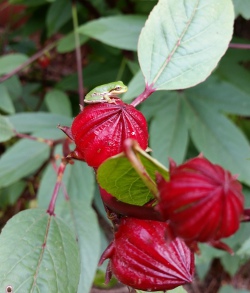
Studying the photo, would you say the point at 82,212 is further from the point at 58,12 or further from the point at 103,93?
the point at 58,12

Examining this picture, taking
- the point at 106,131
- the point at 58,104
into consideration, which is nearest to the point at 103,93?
the point at 106,131

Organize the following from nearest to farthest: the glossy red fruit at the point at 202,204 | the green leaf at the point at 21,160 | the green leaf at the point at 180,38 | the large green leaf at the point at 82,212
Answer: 1. the glossy red fruit at the point at 202,204
2. the green leaf at the point at 180,38
3. the large green leaf at the point at 82,212
4. the green leaf at the point at 21,160

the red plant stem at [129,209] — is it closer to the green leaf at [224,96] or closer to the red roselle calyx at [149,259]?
the red roselle calyx at [149,259]

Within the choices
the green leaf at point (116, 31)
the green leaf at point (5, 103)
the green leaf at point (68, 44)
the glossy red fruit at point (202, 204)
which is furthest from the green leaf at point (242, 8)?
the glossy red fruit at point (202, 204)

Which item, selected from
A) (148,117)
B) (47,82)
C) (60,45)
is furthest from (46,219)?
(47,82)

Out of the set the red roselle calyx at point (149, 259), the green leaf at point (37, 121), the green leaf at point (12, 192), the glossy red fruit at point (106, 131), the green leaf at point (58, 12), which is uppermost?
the glossy red fruit at point (106, 131)

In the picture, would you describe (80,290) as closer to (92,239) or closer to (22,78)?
(92,239)
